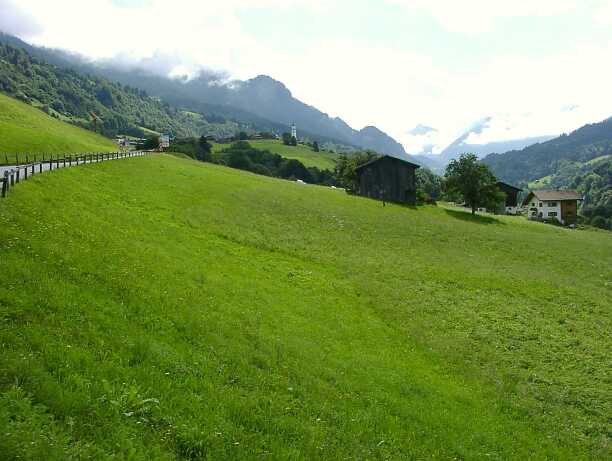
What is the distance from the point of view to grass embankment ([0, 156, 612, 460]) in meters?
11.1

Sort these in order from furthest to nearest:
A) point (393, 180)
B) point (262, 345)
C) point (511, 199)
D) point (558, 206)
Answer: point (511, 199)
point (558, 206)
point (393, 180)
point (262, 345)

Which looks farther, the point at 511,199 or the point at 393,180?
the point at 511,199

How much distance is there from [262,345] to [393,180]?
71.9 metres

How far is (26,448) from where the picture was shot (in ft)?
27.7

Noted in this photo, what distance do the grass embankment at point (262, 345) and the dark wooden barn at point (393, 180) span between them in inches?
1750

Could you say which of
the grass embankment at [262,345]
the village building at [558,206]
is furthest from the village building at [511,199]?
the grass embankment at [262,345]

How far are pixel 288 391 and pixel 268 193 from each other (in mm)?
49668

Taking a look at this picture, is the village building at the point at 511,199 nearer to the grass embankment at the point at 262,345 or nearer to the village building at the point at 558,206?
the village building at the point at 558,206

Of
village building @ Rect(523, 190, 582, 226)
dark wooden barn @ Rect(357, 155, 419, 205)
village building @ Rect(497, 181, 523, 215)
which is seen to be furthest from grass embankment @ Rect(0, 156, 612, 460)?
village building @ Rect(523, 190, 582, 226)

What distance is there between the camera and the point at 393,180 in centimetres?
8600

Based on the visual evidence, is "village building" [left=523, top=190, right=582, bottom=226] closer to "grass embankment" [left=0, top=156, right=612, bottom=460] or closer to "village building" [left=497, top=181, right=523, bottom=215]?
"village building" [left=497, top=181, right=523, bottom=215]

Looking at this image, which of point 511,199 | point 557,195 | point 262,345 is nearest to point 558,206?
point 557,195

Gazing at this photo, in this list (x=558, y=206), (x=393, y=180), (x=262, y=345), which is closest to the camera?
(x=262, y=345)

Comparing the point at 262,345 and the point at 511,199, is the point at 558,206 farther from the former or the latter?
the point at 262,345
